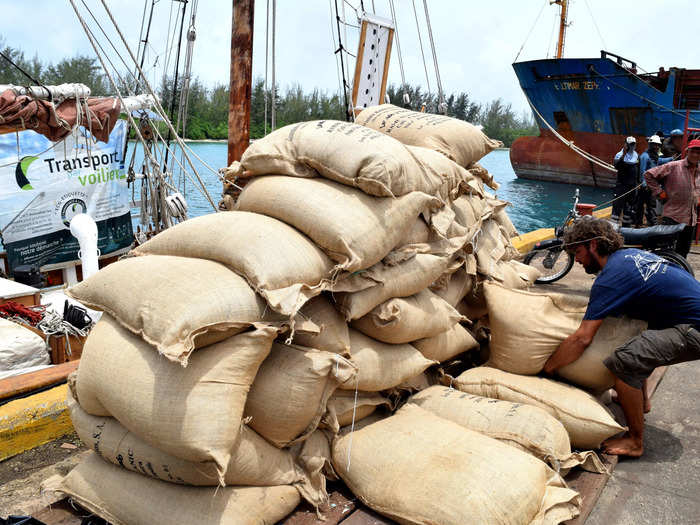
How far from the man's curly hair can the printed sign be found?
5156mm

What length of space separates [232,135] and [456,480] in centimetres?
392

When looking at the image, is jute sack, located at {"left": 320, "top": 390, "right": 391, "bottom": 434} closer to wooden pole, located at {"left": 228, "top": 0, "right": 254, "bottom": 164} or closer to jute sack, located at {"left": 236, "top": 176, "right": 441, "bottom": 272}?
jute sack, located at {"left": 236, "top": 176, "right": 441, "bottom": 272}

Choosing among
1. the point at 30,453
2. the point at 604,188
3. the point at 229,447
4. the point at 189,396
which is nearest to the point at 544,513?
the point at 229,447

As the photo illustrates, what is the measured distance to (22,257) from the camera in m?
6.30

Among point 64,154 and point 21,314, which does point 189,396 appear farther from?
point 64,154

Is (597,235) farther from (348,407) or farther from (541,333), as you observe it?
(348,407)

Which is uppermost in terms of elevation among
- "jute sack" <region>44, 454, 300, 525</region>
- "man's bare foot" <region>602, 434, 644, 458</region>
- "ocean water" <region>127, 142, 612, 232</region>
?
"jute sack" <region>44, 454, 300, 525</region>

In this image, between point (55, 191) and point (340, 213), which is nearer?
point (340, 213)

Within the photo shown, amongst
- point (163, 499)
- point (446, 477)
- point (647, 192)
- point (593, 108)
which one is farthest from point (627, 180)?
point (593, 108)

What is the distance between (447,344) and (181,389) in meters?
→ 1.49

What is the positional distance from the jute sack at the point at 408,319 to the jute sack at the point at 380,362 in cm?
4

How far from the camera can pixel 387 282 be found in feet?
8.18

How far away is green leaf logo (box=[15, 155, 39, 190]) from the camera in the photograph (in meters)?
5.95

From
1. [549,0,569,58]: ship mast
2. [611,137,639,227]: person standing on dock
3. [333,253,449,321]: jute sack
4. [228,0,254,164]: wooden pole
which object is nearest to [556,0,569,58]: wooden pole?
[549,0,569,58]: ship mast
